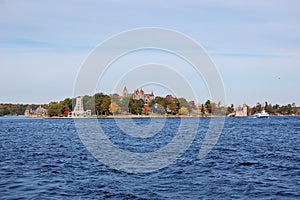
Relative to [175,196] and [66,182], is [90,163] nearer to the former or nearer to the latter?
[66,182]

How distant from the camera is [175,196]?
2509cm

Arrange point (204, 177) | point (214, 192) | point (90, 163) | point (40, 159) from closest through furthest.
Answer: point (214, 192) < point (204, 177) < point (90, 163) < point (40, 159)

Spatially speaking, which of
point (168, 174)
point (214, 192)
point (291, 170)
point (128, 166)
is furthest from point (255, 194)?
point (128, 166)

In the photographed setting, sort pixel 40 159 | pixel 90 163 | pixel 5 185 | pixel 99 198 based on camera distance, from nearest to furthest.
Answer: pixel 99 198 < pixel 5 185 < pixel 90 163 < pixel 40 159

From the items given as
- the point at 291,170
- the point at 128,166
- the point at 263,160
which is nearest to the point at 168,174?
the point at 128,166

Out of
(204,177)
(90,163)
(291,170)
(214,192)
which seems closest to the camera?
(214,192)

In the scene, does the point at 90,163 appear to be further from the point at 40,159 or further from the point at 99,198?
the point at 99,198

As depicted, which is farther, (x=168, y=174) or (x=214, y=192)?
(x=168, y=174)

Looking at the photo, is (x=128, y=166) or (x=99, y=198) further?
(x=128, y=166)

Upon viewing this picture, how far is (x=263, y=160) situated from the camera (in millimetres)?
Answer: 41750

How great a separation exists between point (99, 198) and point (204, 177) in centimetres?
971

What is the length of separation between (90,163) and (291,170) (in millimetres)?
17161

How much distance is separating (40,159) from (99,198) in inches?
769

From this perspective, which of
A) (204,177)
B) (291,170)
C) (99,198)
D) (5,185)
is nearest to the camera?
(99,198)
